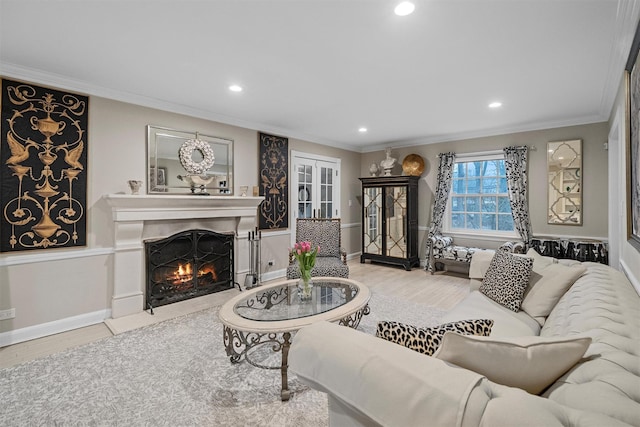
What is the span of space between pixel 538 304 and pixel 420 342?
5.16 feet

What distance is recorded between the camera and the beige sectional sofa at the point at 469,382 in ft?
2.17

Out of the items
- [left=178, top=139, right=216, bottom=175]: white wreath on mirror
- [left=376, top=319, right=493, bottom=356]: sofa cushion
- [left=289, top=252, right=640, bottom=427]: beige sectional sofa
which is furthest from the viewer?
[left=178, top=139, right=216, bottom=175]: white wreath on mirror

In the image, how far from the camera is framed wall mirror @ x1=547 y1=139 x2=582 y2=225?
4305 millimetres

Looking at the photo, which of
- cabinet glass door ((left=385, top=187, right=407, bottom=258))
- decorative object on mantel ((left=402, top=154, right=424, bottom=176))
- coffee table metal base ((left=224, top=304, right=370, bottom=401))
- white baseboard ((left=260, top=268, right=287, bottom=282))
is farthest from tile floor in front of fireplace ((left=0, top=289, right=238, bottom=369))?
decorative object on mantel ((left=402, top=154, right=424, bottom=176))

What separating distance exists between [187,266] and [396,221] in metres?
3.69

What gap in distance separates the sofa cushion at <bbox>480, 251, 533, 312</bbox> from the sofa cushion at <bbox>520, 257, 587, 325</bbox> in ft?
0.16

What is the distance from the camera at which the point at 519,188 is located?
4.74m

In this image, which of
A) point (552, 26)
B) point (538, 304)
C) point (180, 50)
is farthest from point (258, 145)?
point (538, 304)

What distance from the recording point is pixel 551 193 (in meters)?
4.52

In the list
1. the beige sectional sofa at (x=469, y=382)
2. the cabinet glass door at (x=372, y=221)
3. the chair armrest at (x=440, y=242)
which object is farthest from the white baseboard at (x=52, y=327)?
the chair armrest at (x=440, y=242)

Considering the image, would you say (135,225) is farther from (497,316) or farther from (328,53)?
(497,316)

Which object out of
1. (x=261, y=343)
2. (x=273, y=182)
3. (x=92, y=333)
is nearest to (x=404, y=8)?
(x=261, y=343)

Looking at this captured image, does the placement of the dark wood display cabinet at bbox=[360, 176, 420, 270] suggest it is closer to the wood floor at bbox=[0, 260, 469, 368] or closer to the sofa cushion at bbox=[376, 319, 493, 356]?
the wood floor at bbox=[0, 260, 469, 368]

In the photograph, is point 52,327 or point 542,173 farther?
point 542,173
